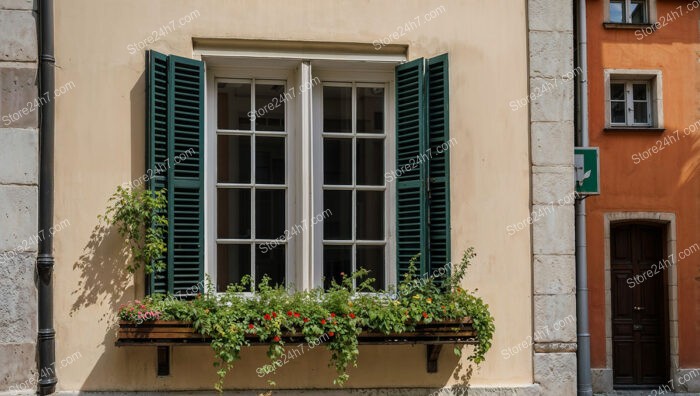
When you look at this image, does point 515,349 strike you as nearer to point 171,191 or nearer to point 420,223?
point 420,223

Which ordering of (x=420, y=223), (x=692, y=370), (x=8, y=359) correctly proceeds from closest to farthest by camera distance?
(x=8, y=359) < (x=420, y=223) < (x=692, y=370)

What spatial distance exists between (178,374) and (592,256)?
339 inches

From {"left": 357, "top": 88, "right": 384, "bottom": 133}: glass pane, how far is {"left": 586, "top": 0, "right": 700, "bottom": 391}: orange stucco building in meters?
7.40

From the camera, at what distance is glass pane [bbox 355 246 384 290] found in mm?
6160

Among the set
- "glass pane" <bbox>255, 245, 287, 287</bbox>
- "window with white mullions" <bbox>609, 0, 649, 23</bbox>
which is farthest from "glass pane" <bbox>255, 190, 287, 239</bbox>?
"window with white mullions" <bbox>609, 0, 649, 23</bbox>

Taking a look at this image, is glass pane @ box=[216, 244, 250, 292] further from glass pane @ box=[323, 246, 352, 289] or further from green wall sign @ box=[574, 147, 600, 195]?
green wall sign @ box=[574, 147, 600, 195]

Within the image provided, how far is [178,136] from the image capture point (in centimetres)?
577

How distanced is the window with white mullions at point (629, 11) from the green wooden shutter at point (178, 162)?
967 cm

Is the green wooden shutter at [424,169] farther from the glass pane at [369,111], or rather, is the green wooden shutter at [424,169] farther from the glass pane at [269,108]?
the glass pane at [269,108]

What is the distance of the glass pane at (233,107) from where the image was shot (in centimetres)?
612

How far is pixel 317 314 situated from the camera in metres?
5.52

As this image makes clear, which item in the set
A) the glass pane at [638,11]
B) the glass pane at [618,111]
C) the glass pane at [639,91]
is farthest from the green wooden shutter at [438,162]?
the glass pane at [638,11]

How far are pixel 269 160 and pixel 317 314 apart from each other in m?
1.30

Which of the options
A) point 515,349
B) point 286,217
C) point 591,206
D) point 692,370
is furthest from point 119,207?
point 692,370
